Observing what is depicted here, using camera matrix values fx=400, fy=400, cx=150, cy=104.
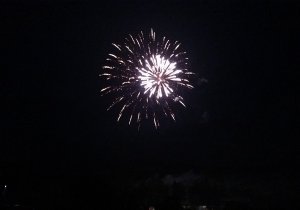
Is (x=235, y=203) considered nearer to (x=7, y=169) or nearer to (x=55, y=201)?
(x=55, y=201)

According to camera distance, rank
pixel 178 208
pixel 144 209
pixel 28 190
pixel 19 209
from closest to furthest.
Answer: pixel 19 209 < pixel 28 190 < pixel 178 208 < pixel 144 209

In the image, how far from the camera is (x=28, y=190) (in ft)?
231

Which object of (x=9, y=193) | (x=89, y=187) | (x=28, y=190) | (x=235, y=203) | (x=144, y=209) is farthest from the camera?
(x=235, y=203)

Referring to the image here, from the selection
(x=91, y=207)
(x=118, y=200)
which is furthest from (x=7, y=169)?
(x=118, y=200)

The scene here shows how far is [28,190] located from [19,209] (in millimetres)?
27252

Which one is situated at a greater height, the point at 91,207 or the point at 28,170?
the point at 28,170

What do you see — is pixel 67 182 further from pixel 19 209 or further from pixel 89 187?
pixel 19 209

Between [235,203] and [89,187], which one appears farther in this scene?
[235,203]

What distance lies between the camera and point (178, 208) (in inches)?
2985

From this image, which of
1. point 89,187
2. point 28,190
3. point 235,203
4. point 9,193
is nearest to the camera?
point 9,193

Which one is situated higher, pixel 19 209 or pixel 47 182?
pixel 47 182

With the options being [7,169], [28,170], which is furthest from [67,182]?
[7,169]

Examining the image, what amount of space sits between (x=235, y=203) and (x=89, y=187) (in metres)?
48.7

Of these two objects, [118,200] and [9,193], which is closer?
[9,193]
